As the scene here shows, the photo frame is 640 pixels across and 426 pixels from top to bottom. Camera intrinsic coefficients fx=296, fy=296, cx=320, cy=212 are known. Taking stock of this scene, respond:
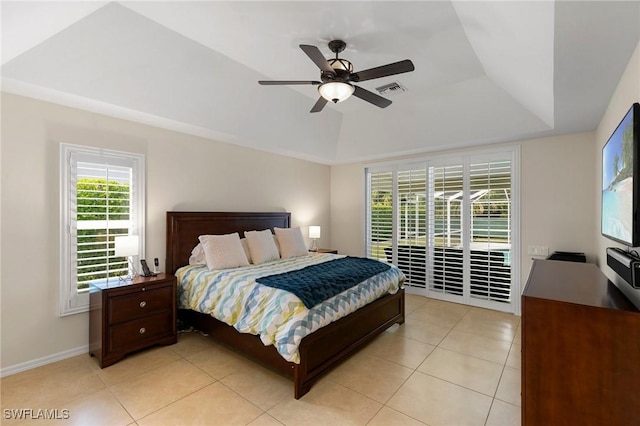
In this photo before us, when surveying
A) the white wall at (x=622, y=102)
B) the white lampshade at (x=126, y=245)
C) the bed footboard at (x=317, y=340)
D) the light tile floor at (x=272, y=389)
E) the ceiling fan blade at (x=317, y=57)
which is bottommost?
the light tile floor at (x=272, y=389)

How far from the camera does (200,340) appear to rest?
11.2 ft

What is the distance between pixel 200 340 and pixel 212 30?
3.19 m

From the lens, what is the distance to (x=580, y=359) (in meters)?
1.39

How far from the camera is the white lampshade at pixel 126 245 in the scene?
3000 mm

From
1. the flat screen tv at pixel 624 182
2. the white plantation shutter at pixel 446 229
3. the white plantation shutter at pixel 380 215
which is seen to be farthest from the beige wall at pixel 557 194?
the white plantation shutter at pixel 380 215

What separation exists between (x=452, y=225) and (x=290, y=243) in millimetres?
2613

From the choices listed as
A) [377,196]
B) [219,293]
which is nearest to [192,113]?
[219,293]

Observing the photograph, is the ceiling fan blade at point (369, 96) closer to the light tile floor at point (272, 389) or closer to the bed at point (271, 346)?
the bed at point (271, 346)

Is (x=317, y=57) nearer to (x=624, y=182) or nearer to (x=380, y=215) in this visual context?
(x=624, y=182)

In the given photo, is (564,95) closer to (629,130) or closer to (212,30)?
(629,130)

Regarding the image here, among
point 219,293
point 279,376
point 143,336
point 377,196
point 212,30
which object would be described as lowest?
point 279,376

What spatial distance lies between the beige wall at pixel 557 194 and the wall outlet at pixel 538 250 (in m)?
0.05

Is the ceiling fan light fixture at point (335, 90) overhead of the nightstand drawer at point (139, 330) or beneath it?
overhead

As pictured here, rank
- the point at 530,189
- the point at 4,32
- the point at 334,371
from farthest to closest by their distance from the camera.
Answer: the point at 530,189
the point at 334,371
the point at 4,32
